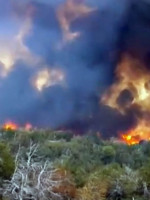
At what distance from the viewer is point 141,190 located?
49.8m

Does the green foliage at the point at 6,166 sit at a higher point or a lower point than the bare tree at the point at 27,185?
higher

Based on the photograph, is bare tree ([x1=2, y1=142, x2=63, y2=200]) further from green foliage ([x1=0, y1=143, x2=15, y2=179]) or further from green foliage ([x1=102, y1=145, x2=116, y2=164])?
green foliage ([x1=102, y1=145, x2=116, y2=164])

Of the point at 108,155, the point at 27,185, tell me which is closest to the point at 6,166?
the point at 27,185

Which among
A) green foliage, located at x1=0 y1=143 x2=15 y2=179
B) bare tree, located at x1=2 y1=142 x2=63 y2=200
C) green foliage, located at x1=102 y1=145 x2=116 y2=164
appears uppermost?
green foliage, located at x1=102 y1=145 x2=116 y2=164

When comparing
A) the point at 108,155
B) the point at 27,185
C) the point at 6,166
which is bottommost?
the point at 27,185

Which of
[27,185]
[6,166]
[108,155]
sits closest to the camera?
[27,185]

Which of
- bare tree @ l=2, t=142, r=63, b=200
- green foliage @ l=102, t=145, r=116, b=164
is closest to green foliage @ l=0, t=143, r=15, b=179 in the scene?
bare tree @ l=2, t=142, r=63, b=200

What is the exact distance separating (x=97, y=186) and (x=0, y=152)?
9.35m

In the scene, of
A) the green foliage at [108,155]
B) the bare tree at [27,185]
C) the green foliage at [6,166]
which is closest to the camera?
the bare tree at [27,185]

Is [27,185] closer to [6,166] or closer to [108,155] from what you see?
[6,166]

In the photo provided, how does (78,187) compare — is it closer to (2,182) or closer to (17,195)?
(2,182)

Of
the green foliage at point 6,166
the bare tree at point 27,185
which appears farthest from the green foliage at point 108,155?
the bare tree at point 27,185

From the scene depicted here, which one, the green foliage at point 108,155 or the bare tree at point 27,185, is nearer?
the bare tree at point 27,185

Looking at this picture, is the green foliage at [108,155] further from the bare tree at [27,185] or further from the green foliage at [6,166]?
the bare tree at [27,185]
